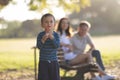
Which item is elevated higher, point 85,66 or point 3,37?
point 3,37

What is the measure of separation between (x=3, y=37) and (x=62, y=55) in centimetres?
4673

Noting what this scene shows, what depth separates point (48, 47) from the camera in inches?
287

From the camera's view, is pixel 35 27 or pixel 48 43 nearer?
pixel 48 43

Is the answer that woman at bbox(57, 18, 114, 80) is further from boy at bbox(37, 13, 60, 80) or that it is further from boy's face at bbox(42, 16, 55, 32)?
boy's face at bbox(42, 16, 55, 32)

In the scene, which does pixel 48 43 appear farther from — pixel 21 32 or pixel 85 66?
pixel 21 32

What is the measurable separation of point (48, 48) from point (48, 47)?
0.06 ft

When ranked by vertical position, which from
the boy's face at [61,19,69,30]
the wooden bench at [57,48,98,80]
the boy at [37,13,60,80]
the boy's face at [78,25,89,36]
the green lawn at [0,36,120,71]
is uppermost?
the green lawn at [0,36,120,71]

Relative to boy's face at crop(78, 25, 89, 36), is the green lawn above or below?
above

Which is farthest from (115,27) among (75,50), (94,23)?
(75,50)

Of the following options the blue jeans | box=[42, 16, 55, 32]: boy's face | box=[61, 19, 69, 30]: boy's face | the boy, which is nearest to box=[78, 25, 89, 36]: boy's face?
box=[61, 19, 69, 30]: boy's face

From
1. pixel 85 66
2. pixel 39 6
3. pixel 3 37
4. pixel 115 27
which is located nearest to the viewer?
pixel 85 66

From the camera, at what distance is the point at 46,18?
7.11 metres

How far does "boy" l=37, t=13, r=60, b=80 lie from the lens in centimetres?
711

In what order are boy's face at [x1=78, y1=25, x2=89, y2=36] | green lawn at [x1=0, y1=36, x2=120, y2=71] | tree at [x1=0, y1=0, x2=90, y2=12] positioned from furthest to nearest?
tree at [x1=0, y1=0, x2=90, y2=12]
green lawn at [x1=0, y1=36, x2=120, y2=71]
boy's face at [x1=78, y1=25, x2=89, y2=36]
